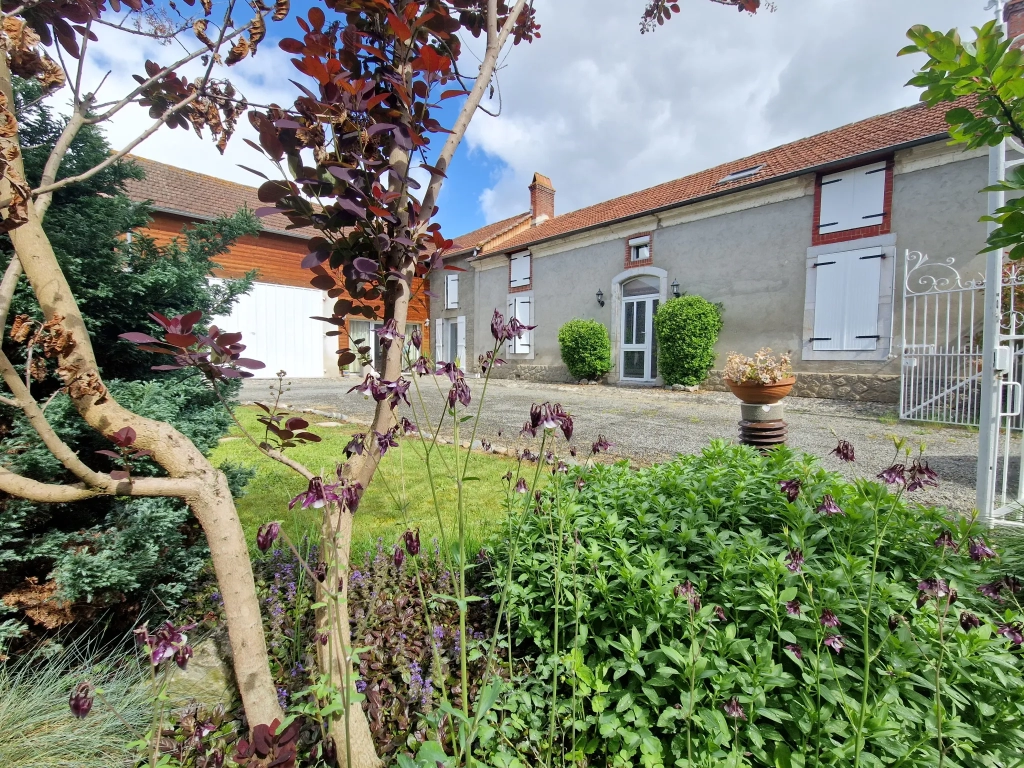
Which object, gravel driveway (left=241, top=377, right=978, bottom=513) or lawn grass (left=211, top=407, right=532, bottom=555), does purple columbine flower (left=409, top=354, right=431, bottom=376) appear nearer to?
lawn grass (left=211, top=407, right=532, bottom=555)

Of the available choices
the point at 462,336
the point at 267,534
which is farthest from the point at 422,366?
the point at 462,336

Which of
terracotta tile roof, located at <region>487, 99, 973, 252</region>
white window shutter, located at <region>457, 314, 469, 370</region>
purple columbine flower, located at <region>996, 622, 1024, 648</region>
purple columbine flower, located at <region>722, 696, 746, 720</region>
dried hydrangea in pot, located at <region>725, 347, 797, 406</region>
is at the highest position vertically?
terracotta tile roof, located at <region>487, 99, 973, 252</region>

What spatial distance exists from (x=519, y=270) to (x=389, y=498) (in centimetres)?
1288

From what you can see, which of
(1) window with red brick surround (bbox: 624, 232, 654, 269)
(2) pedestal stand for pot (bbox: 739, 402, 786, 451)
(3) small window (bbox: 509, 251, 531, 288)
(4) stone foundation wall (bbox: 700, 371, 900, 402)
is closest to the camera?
(2) pedestal stand for pot (bbox: 739, 402, 786, 451)

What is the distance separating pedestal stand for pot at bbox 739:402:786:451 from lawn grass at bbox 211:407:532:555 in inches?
75.6

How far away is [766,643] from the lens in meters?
1.32

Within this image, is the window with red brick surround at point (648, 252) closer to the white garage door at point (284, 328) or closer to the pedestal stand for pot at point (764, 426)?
the pedestal stand for pot at point (764, 426)

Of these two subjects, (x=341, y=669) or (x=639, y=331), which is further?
(x=639, y=331)

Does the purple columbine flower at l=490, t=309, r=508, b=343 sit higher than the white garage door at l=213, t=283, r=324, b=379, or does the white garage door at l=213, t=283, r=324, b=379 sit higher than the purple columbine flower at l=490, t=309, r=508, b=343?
the white garage door at l=213, t=283, r=324, b=379

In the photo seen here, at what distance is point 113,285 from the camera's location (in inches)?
73.9

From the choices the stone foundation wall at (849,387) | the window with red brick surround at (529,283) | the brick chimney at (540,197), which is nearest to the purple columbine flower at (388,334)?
the stone foundation wall at (849,387)

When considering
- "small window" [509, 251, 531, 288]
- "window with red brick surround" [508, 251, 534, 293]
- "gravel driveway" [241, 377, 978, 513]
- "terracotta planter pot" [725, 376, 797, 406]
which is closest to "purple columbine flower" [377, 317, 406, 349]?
"gravel driveway" [241, 377, 978, 513]

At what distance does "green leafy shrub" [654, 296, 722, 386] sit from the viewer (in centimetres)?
1036

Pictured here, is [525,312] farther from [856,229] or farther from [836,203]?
[856,229]
